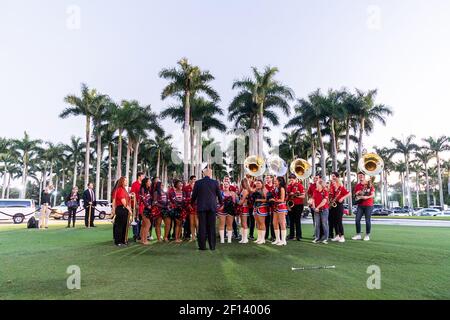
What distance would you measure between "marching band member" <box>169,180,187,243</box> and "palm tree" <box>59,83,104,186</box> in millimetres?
32194

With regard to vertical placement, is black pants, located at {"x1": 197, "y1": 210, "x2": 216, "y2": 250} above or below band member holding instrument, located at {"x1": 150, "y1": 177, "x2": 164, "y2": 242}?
below

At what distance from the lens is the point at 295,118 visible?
1623 inches

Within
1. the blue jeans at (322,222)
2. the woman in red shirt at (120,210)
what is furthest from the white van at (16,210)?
the blue jeans at (322,222)

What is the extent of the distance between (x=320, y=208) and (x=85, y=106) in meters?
36.2

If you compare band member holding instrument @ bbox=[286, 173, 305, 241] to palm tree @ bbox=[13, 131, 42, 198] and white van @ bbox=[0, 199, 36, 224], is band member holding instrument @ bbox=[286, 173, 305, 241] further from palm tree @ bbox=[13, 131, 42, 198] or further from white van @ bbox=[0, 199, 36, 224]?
palm tree @ bbox=[13, 131, 42, 198]

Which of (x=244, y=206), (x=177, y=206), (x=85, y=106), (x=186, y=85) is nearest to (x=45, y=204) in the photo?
(x=177, y=206)

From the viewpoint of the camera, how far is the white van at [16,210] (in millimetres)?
23406

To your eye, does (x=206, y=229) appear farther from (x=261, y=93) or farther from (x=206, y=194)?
(x=261, y=93)

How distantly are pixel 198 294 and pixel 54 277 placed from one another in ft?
8.18

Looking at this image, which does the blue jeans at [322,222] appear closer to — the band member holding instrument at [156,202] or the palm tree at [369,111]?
the band member holding instrument at [156,202]

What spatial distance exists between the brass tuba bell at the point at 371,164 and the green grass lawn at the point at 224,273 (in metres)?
3.36

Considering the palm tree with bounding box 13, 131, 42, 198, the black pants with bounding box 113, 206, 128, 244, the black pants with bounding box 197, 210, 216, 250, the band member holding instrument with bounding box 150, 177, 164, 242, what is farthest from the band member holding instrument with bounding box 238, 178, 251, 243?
the palm tree with bounding box 13, 131, 42, 198

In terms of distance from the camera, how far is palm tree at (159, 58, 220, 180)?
29.9 meters
